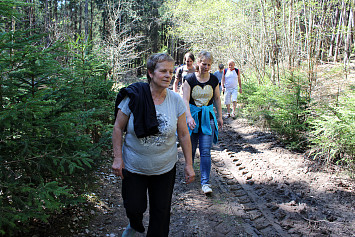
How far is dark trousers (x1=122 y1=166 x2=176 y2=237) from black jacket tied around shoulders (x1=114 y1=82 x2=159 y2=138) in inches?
17.5

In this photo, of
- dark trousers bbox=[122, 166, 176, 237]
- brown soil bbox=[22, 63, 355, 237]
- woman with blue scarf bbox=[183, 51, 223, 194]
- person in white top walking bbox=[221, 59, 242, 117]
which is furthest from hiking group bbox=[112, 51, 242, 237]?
person in white top walking bbox=[221, 59, 242, 117]

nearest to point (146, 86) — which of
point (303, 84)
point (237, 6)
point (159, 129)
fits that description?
point (159, 129)

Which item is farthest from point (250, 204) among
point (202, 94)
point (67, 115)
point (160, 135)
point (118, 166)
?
point (67, 115)

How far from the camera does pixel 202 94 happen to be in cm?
425

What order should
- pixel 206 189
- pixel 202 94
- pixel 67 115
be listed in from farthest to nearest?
1. pixel 202 94
2. pixel 206 189
3. pixel 67 115

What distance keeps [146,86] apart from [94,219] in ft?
6.66

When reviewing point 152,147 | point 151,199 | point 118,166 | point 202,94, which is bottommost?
point 151,199

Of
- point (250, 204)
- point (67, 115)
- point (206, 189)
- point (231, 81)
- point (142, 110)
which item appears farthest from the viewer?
point (231, 81)

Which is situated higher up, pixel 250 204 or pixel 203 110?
pixel 203 110

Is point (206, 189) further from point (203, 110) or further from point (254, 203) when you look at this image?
point (203, 110)

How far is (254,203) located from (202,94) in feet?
6.05

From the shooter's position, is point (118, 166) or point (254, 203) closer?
point (118, 166)

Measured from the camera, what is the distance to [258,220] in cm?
344

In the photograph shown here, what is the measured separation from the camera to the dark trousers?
2.36 metres
